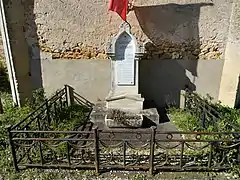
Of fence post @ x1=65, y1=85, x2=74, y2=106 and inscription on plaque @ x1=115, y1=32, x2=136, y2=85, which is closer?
inscription on plaque @ x1=115, y1=32, x2=136, y2=85

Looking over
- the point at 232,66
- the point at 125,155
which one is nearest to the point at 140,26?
the point at 232,66

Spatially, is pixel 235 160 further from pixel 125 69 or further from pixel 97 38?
pixel 97 38

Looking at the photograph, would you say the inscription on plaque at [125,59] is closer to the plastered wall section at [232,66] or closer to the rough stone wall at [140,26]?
the rough stone wall at [140,26]

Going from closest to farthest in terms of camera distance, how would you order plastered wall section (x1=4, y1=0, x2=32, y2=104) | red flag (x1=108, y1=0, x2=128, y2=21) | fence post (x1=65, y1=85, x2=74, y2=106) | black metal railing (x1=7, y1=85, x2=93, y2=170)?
black metal railing (x1=7, y1=85, x2=93, y2=170), red flag (x1=108, y1=0, x2=128, y2=21), plastered wall section (x1=4, y1=0, x2=32, y2=104), fence post (x1=65, y1=85, x2=74, y2=106)

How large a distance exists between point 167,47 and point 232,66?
1777 mm

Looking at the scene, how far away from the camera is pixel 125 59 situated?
234 inches

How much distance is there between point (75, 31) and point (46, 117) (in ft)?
8.01

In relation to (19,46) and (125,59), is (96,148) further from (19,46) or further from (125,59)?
(19,46)

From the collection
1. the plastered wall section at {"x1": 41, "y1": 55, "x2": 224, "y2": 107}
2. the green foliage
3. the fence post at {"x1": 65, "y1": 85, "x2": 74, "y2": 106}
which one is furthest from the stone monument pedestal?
the fence post at {"x1": 65, "y1": 85, "x2": 74, "y2": 106}

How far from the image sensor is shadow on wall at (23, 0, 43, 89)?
259 inches

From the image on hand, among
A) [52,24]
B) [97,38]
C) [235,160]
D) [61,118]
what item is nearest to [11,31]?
[52,24]

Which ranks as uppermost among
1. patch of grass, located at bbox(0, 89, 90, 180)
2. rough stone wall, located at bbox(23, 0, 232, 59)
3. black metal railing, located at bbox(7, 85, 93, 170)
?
rough stone wall, located at bbox(23, 0, 232, 59)

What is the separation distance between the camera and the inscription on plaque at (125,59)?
582 centimetres

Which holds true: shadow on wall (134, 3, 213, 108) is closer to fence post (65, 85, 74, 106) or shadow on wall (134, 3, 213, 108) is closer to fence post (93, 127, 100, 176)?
fence post (65, 85, 74, 106)
